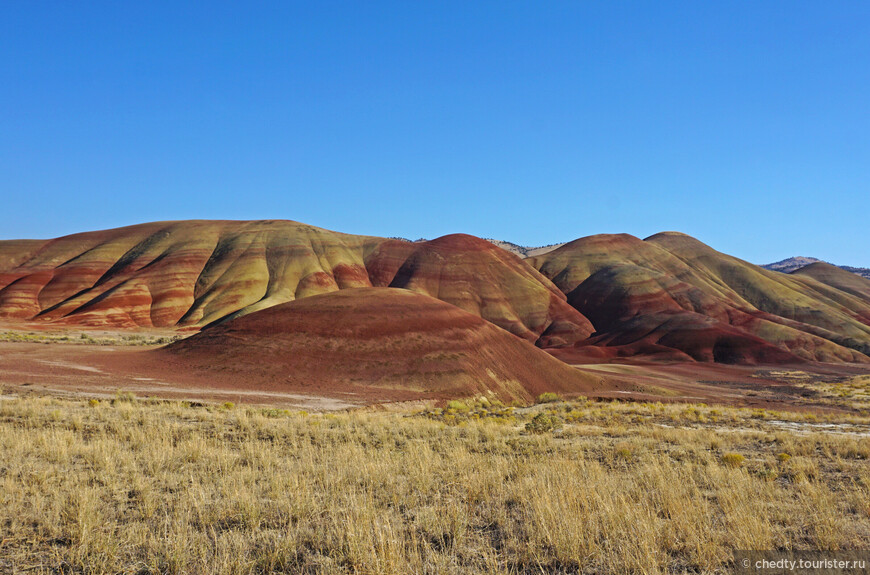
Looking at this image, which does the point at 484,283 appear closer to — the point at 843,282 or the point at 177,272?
the point at 177,272

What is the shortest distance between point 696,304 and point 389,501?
122 m

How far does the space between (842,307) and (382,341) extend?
464 feet

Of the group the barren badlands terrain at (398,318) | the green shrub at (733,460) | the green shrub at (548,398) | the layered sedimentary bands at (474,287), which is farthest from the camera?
the layered sedimentary bands at (474,287)

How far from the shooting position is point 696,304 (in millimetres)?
117062

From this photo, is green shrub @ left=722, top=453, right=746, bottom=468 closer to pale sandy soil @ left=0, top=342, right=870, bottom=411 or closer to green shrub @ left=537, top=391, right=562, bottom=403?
pale sandy soil @ left=0, top=342, right=870, bottom=411

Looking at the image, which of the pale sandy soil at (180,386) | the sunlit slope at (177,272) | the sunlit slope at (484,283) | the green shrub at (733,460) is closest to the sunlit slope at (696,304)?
the sunlit slope at (484,283)

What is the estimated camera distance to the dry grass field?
6.20 meters

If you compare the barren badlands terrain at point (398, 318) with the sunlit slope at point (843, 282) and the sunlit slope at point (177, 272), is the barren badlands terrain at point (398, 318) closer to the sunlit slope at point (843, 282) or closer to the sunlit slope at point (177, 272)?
the sunlit slope at point (177, 272)

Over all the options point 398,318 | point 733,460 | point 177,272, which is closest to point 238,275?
point 177,272

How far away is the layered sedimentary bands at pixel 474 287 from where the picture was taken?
99.8m

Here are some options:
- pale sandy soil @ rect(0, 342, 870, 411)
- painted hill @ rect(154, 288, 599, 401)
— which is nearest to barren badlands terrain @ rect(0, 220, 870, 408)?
painted hill @ rect(154, 288, 599, 401)

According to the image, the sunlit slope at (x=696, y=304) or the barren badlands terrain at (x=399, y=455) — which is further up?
the sunlit slope at (x=696, y=304)

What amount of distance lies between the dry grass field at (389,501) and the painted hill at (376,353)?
18849mm

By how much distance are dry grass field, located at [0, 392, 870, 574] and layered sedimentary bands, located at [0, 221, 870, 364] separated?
Result: 73452 mm
